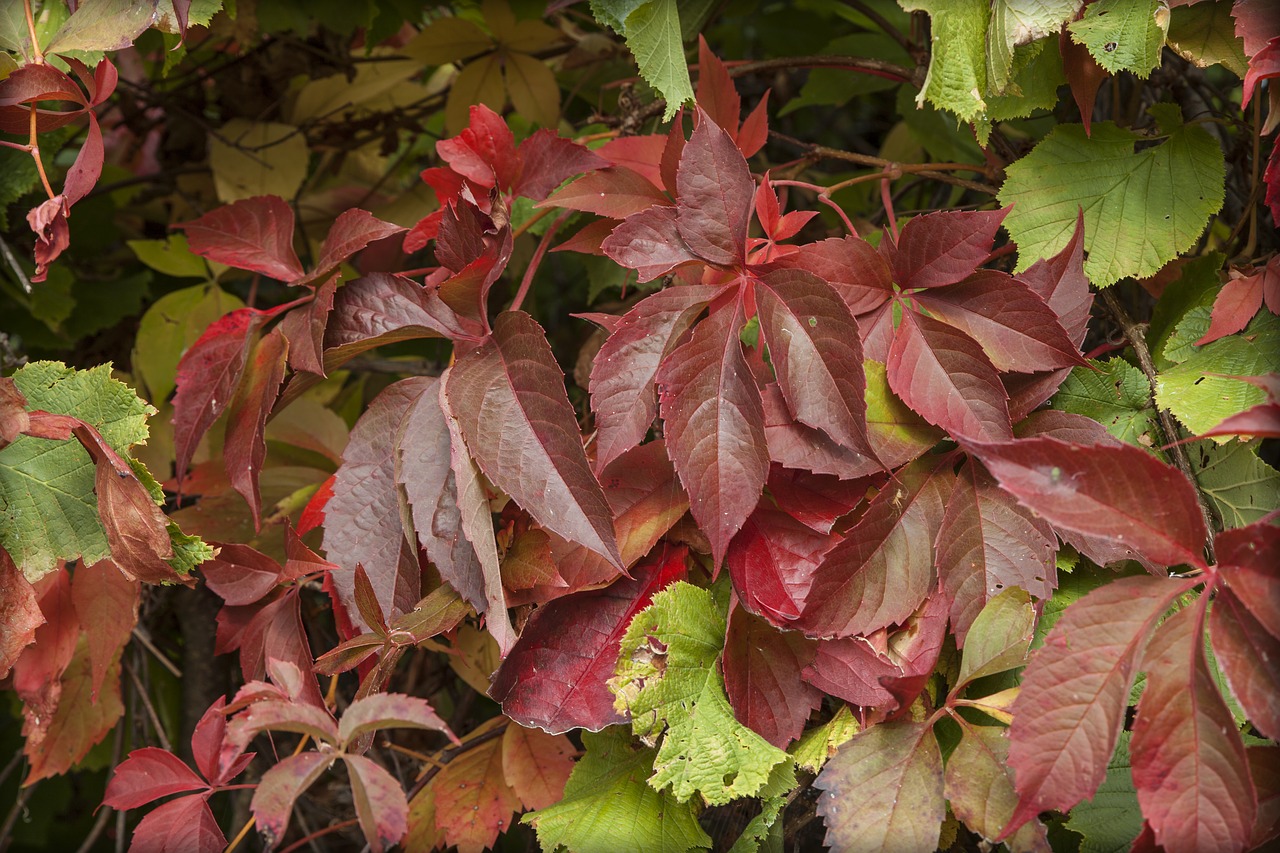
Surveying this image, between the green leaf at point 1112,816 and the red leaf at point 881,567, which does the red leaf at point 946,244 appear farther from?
the green leaf at point 1112,816

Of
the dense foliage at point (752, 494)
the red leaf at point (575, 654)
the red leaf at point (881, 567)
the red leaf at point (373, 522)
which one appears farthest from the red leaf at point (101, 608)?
the red leaf at point (881, 567)

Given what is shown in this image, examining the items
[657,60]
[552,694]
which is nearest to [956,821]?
[552,694]

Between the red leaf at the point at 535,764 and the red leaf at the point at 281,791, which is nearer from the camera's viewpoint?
the red leaf at the point at 281,791

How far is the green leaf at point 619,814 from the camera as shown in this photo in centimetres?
66

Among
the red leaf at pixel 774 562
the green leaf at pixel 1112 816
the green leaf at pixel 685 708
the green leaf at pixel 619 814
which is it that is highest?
the red leaf at pixel 774 562

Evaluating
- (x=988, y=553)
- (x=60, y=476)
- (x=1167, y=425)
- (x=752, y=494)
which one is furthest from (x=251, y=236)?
(x=1167, y=425)

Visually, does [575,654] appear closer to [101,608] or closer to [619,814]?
[619,814]

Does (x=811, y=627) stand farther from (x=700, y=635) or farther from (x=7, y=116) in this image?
(x=7, y=116)

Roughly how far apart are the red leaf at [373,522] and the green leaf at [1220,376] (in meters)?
0.53

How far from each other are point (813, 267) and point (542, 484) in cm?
25

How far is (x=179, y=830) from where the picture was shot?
0.65m

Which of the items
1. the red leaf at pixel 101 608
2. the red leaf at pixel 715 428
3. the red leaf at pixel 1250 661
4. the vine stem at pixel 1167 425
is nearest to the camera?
the red leaf at pixel 1250 661

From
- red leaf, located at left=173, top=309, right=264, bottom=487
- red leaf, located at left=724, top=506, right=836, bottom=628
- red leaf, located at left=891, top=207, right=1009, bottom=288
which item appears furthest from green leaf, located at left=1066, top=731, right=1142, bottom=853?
red leaf, located at left=173, top=309, right=264, bottom=487

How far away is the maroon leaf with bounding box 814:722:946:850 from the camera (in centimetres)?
58
